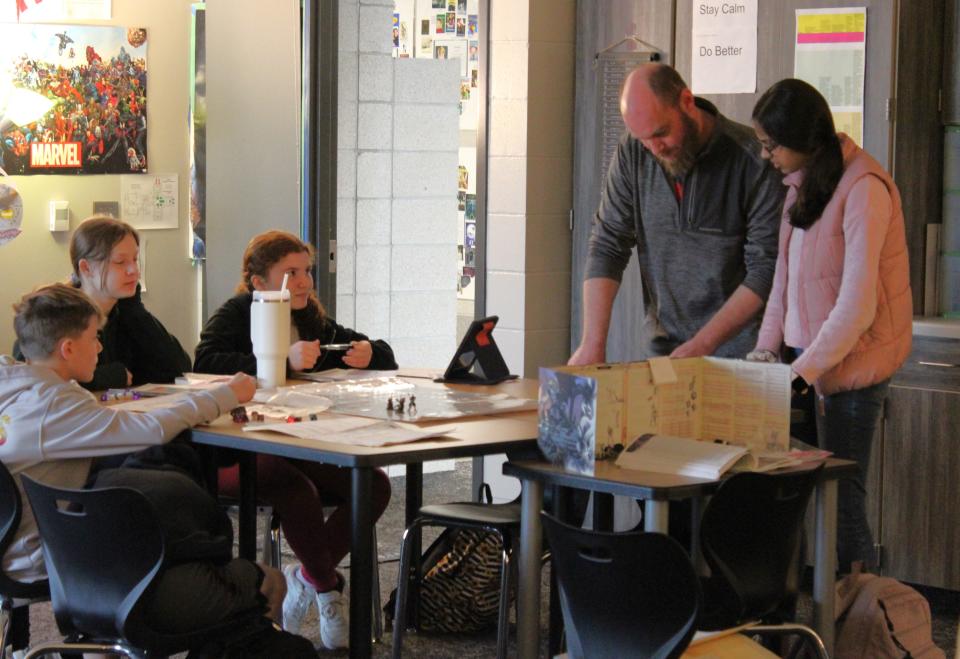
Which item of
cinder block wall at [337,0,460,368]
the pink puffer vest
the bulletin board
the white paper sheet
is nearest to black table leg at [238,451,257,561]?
the pink puffer vest

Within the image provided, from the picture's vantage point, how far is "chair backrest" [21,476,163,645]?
2.57 meters

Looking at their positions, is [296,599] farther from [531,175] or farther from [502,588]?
[531,175]

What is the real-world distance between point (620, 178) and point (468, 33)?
4192 mm

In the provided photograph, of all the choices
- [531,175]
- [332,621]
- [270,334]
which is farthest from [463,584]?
[531,175]

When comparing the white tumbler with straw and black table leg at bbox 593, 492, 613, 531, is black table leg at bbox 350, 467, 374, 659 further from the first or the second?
the white tumbler with straw

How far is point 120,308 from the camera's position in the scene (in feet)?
12.7

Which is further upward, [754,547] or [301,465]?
[754,547]

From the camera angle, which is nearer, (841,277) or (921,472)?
(841,277)

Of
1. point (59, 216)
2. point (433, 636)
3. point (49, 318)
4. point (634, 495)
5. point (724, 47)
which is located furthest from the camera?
point (59, 216)

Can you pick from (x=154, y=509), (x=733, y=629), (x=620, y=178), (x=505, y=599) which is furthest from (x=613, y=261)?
(x=154, y=509)

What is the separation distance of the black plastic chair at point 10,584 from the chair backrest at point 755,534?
53.1 inches

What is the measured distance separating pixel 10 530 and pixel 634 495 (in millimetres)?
1254

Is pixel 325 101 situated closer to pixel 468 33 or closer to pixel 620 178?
pixel 620 178

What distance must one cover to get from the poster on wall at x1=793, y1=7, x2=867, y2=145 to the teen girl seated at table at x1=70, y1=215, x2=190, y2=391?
2081 millimetres
